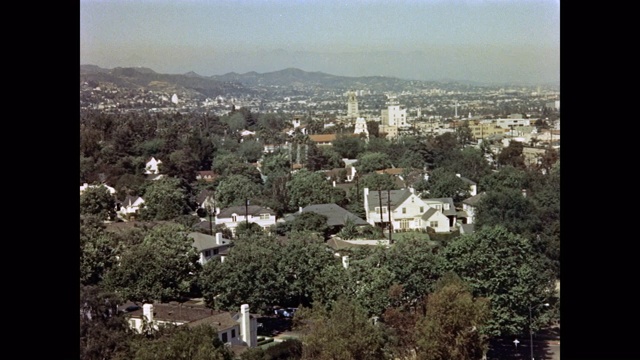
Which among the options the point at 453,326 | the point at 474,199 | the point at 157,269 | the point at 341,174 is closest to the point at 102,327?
the point at 157,269

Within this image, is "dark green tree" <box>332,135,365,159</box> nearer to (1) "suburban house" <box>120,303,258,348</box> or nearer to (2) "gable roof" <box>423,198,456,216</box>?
(2) "gable roof" <box>423,198,456,216</box>

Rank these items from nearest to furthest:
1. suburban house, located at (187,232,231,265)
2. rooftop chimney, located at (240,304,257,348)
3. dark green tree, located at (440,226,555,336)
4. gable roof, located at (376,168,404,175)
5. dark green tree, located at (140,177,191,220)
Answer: rooftop chimney, located at (240,304,257,348) < dark green tree, located at (440,226,555,336) < suburban house, located at (187,232,231,265) < dark green tree, located at (140,177,191,220) < gable roof, located at (376,168,404,175)

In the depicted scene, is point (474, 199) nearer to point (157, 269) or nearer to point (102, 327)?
point (157, 269)

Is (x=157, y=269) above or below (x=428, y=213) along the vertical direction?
below

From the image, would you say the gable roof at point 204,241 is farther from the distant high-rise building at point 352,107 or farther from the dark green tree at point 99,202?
the distant high-rise building at point 352,107

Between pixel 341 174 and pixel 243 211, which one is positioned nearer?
pixel 243 211

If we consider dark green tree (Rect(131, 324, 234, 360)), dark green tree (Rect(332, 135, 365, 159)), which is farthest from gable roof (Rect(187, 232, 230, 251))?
dark green tree (Rect(332, 135, 365, 159))
